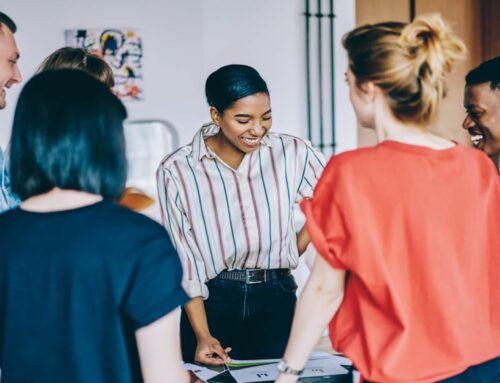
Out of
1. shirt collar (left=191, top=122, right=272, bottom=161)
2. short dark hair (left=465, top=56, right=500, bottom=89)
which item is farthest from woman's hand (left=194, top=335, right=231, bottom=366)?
short dark hair (left=465, top=56, right=500, bottom=89)

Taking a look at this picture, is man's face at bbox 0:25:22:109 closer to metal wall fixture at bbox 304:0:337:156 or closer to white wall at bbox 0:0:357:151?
white wall at bbox 0:0:357:151

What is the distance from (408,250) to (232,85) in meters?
0.93

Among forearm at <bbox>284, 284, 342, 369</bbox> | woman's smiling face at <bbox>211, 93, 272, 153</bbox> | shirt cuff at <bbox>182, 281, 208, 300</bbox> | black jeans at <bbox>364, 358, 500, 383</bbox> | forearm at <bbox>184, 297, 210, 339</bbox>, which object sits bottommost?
forearm at <bbox>184, 297, 210, 339</bbox>

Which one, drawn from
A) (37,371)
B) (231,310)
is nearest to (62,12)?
(231,310)

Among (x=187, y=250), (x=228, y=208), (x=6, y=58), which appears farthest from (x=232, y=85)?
(x=6, y=58)

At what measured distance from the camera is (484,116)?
172cm

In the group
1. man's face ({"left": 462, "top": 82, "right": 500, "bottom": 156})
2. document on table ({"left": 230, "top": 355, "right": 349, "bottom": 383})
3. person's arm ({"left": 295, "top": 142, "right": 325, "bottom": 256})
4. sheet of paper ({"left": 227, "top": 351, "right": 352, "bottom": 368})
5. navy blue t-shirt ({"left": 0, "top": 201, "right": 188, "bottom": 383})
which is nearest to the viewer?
navy blue t-shirt ({"left": 0, "top": 201, "right": 188, "bottom": 383})

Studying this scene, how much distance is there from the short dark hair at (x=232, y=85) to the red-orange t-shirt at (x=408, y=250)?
0.77 metres

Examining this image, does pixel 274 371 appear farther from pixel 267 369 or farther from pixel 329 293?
pixel 329 293

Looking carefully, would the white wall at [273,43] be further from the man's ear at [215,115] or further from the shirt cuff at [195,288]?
the shirt cuff at [195,288]

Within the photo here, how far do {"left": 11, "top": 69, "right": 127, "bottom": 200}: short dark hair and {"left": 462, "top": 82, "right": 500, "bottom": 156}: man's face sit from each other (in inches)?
45.3

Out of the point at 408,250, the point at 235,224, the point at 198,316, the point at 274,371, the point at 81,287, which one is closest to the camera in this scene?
the point at 81,287

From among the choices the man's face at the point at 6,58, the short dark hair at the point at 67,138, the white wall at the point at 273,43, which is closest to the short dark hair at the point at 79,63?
the man's face at the point at 6,58

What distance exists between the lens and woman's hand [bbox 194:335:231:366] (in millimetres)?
1626
